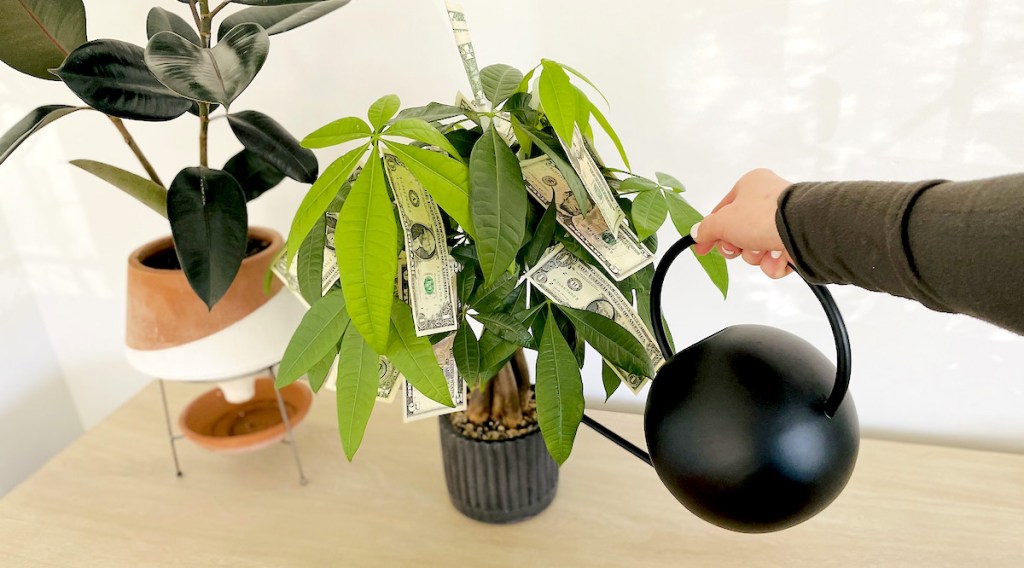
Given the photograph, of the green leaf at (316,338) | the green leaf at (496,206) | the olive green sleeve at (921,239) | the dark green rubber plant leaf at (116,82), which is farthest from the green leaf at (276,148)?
the olive green sleeve at (921,239)

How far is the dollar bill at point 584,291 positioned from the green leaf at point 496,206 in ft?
0.31

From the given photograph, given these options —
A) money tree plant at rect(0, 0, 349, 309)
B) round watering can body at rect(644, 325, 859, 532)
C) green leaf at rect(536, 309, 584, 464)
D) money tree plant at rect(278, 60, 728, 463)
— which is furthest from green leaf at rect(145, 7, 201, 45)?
round watering can body at rect(644, 325, 859, 532)

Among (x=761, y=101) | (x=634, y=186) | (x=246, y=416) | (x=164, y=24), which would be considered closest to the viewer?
(x=634, y=186)

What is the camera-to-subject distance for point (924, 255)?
497mm

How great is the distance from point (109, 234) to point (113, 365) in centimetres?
30

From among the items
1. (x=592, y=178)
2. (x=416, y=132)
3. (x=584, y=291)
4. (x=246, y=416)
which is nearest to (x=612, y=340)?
(x=584, y=291)

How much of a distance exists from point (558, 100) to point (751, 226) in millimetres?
204

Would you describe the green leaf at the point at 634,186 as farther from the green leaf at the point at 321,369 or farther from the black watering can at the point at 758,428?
the green leaf at the point at 321,369

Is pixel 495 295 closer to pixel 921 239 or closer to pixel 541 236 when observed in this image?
pixel 541 236

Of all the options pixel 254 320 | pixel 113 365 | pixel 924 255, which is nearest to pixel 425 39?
pixel 254 320

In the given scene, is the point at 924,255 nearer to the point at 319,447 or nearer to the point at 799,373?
the point at 799,373

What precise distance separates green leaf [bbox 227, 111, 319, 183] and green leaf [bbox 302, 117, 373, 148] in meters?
0.23

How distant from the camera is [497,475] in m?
Result: 0.86

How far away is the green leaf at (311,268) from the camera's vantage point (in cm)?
74
